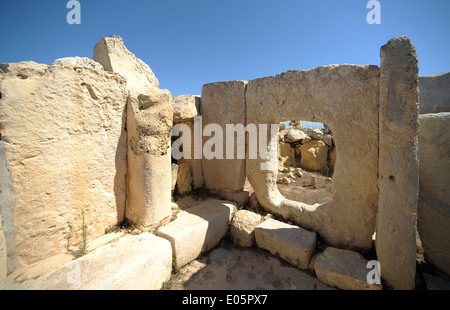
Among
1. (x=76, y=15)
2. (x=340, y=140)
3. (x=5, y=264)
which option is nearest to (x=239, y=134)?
(x=340, y=140)

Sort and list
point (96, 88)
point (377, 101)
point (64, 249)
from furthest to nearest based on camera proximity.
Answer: point (377, 101)
point (96, 88)
point (64, 249)

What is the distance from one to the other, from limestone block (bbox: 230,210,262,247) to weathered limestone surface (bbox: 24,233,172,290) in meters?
1.17

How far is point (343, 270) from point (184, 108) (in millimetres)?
3418

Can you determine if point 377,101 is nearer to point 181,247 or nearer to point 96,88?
point 181,247

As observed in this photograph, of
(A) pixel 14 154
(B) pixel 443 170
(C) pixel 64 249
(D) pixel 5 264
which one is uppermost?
(A) pixel 14 154

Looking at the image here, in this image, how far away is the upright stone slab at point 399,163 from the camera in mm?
1896

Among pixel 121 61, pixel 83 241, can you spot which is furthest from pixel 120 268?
pixel 121 61

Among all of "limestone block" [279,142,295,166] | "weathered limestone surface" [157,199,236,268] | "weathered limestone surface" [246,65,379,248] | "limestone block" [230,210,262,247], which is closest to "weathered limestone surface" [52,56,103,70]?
"weathered limestone surface" [157,199,236,268]

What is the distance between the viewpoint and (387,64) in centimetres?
201

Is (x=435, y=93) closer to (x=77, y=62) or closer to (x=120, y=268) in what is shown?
(x=120, y=268)

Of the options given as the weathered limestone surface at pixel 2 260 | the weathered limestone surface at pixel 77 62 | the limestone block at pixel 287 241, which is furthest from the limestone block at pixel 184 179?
the weathered limestone surface at pixel 2 260

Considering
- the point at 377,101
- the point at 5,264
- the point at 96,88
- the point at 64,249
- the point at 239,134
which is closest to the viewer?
the point at 5,264

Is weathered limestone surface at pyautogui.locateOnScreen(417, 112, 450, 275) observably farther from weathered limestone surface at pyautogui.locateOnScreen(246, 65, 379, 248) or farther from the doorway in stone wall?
the doorway in stone wall

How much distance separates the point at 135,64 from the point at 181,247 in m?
2.72
